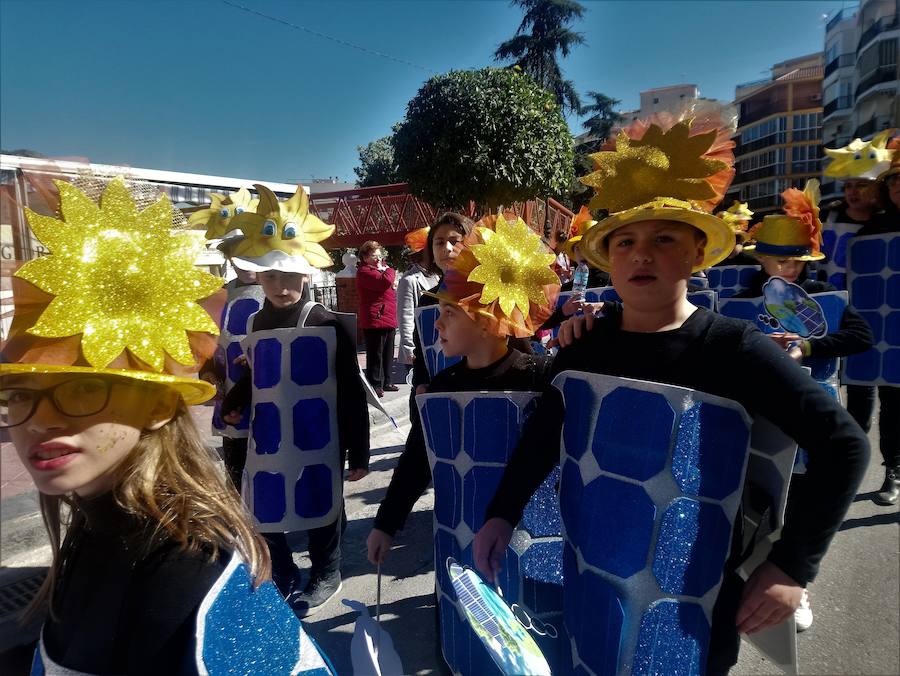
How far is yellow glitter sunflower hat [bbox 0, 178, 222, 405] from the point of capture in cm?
101

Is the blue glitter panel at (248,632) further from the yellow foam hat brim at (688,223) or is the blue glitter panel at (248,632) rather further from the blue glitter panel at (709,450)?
the yellow foam hat brim at (688,223)

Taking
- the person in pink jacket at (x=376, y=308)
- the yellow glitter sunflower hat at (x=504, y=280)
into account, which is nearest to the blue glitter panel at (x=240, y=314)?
the yellow glitter sunflower hat at (x=504, y=280)

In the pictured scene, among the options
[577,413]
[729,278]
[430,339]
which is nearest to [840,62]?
[729,278]

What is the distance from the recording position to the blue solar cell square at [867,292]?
13.5 ft

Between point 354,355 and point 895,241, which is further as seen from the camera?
point 895,241

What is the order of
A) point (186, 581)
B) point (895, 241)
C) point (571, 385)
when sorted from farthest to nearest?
point (895, 241) < point (571, 385) < point (186, 581)

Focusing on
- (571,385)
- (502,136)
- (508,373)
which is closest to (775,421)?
(571,385)

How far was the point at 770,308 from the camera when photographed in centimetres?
280

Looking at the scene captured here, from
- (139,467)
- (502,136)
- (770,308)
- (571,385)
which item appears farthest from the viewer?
(502,136)

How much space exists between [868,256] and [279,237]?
398cm

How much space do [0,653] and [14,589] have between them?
627 millimetres

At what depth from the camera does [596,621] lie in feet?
4.45

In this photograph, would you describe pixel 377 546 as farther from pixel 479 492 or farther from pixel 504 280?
pixel 504 280

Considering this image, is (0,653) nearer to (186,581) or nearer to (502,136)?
(186,581)
